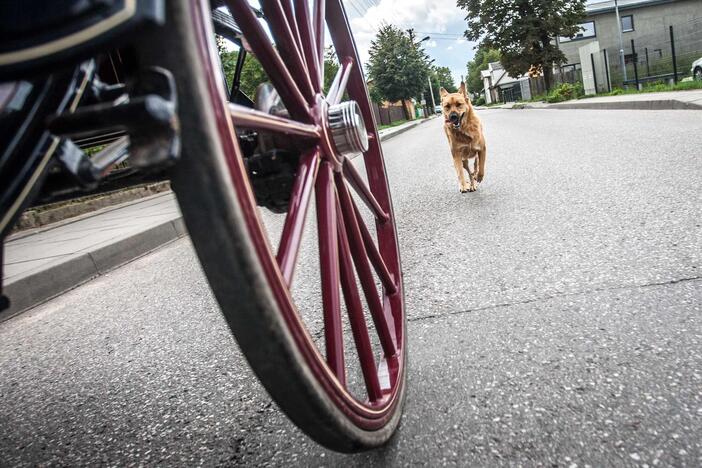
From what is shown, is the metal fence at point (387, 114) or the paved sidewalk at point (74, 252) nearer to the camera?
the paved sidewalk at point (74, 252)

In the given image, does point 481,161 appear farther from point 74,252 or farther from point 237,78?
point 74,252

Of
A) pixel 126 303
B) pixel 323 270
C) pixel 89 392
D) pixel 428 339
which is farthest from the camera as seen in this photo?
pixel 126 303

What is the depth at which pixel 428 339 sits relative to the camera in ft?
5.56

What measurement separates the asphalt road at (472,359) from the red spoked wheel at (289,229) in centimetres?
26

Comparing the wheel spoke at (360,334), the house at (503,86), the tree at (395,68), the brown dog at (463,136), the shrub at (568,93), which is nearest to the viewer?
the wheel spoke at (360,334)

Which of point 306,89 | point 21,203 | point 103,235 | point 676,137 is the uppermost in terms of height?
point 306,89

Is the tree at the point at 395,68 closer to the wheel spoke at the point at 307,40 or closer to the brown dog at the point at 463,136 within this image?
the brown dog at the point at 463,136

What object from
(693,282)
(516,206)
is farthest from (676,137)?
(693,282)

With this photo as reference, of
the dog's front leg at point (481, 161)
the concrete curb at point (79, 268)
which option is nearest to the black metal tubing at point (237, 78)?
the concrete curb at point (79, 268)

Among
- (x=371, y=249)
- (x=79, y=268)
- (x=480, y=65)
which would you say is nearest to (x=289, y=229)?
(x=371, y=249)

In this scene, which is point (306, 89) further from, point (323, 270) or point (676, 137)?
point (676, 137)

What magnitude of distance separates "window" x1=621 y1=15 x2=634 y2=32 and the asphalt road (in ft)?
133

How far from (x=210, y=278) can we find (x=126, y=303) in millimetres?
2635

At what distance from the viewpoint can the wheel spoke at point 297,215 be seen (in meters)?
0.83
